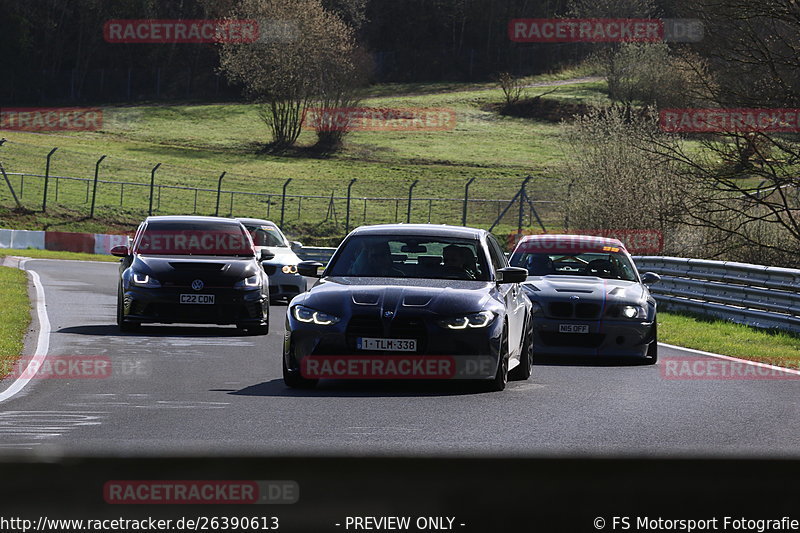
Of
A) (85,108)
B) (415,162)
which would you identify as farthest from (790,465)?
(85,108)

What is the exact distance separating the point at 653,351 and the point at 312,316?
5.30 meters

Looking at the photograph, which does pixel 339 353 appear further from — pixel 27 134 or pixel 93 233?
pixel 27 134

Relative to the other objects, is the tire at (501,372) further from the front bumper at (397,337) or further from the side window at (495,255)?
the side window at (495,255)

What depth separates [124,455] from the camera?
86.2 inches

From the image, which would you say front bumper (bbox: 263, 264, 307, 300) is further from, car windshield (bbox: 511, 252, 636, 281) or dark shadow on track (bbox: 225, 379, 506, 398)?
dark shadow on track (bbox: 225, 379, 506, 398)

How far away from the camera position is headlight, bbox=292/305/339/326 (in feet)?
36.0

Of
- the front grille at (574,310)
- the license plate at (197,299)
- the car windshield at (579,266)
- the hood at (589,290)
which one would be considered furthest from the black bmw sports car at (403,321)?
the license plate at (197,299)

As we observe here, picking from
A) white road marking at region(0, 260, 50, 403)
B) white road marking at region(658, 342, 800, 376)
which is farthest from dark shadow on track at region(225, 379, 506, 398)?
white road marking at region(658, 342, 800, 376)

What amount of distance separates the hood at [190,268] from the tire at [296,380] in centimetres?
583

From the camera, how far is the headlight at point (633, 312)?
14625mm

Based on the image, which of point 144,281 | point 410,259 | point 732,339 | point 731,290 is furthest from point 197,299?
point 731,290

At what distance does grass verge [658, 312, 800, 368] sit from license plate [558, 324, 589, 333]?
2.45 metres

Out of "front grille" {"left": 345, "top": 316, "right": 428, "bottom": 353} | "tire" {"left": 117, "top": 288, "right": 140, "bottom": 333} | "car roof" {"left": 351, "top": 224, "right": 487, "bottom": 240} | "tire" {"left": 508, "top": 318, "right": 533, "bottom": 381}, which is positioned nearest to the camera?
"front grille" {"left": 345, "top": 316, "right": 428, "bottom": 353}

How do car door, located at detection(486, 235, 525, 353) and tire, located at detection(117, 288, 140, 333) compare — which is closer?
car door, located at detection(486, 235, 525, 353)
